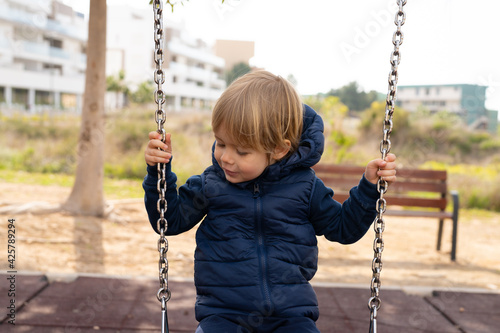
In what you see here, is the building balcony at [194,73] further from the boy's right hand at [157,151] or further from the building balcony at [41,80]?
the boy's right hand at [157,151]

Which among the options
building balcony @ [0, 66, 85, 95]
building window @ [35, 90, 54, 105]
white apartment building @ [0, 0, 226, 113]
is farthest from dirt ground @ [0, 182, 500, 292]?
building window @ [35, 90, 54, 105]

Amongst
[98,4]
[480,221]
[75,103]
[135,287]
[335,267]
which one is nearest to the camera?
[135,287]

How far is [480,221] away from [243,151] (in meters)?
6.75

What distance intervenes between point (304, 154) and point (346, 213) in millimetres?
262

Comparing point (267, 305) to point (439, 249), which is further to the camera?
point (439, 249)

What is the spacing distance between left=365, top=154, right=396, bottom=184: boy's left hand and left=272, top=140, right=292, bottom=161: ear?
29 cm

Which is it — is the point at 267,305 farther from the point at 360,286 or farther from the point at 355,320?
the point at 360,286

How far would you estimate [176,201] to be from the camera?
1.76 m

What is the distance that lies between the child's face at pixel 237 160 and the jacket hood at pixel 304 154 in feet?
0.14

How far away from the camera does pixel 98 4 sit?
5.33 meters

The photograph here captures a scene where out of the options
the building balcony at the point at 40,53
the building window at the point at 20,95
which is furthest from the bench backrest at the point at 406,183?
the building window at the point at 20,95

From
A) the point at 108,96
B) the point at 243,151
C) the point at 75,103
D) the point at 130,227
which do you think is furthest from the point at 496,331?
the point at 108,96

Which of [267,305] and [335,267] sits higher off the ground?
[267,305]

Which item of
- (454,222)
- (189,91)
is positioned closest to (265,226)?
(454,222)
